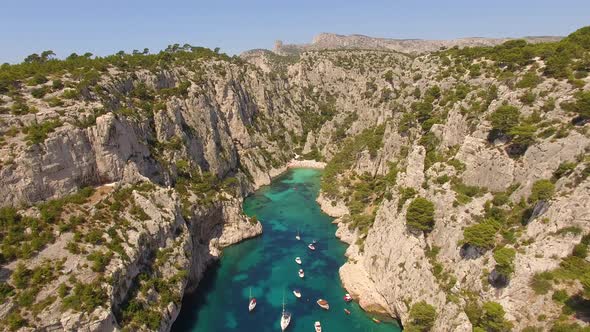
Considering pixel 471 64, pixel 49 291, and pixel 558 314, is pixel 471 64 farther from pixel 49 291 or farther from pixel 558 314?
pixel 49 291

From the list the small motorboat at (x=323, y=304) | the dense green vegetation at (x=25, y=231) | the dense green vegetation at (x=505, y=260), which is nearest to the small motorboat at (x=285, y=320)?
the small motorboat at (x=323, y=304)

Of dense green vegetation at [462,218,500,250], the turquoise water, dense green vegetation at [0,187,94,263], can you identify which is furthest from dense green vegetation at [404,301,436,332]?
dense green vegetation at [0,187,94,263]

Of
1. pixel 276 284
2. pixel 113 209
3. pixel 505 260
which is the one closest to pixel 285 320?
pixel 276 284

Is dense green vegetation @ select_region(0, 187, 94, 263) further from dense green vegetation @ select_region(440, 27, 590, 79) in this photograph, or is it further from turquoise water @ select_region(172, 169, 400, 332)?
dense green vegetation @ select_region(440, 27, 590, 79)

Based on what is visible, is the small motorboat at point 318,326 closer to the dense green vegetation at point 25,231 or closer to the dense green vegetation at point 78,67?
the dense green vegetation at point 25,231

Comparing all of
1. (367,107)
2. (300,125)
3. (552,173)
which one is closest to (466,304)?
(552,173)

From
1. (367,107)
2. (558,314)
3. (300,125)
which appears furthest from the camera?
(300,125)

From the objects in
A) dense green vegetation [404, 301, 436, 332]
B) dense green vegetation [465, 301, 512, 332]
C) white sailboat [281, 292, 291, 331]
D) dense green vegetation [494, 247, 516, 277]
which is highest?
dense green vegetation [494, 247, 516, 277]
